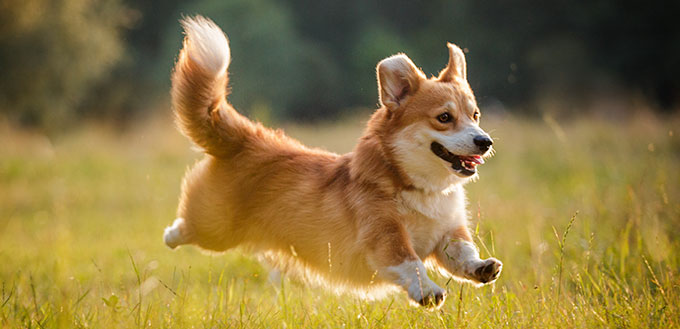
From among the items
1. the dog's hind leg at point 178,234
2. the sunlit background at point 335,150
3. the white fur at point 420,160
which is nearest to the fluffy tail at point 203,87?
the sunlit background at point 335,150

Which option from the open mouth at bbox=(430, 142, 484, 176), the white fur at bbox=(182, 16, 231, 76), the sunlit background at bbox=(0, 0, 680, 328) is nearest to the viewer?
the open mouth at bbox=(430, 142, 484, 176)

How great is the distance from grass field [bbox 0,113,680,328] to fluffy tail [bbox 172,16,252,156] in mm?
884

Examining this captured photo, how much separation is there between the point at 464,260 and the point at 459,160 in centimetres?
53

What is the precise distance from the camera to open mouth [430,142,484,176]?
3.06m

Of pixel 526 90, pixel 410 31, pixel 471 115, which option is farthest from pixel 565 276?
pixel 410 31

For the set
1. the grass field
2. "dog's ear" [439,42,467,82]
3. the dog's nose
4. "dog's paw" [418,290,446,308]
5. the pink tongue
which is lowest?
the grass field

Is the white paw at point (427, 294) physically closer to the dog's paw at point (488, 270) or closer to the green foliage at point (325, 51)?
the dog's paw at point (488, 270)

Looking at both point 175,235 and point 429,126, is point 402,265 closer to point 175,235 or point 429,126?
point 429,126

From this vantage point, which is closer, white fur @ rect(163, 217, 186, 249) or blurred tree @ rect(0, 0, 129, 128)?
white fur @ rect(163, 217, 186, 249)

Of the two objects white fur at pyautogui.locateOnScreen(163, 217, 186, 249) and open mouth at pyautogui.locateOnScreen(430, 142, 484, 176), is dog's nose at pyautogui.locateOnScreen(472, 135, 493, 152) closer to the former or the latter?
open mouth at pyautogui.locateOnScreen(430, 142, 484, 176)

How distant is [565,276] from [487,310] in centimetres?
129

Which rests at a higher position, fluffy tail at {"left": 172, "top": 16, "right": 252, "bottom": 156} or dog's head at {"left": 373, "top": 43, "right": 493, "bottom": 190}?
fluffy tail at {"left": 172, "top": 16, "right": 252, "bottom": 156}

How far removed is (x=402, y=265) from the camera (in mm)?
2873

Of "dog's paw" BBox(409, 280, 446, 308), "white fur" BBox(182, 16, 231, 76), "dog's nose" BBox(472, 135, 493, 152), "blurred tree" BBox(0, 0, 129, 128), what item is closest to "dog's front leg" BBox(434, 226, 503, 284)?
"dog's paw" BBox(409, 280, 446, 308)
